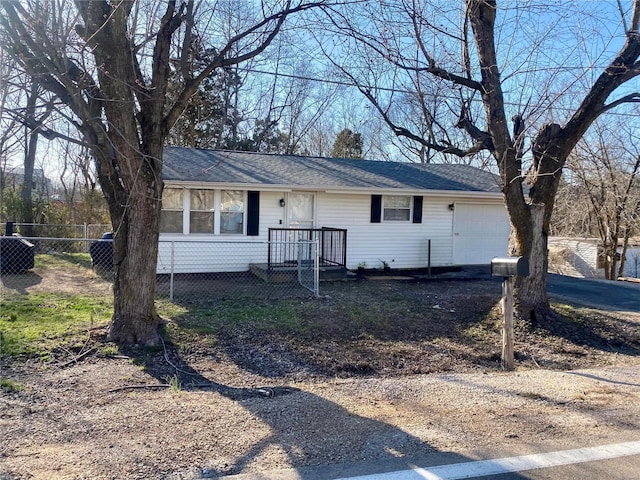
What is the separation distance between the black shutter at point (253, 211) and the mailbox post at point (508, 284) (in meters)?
8.08

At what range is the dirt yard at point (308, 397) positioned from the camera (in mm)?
3521

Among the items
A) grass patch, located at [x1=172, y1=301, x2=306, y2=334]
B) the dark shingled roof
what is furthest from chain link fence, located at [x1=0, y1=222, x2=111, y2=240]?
grass patch, located at [x1=172, y1=301, x2=306, y2=334]

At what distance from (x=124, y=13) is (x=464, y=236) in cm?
1246

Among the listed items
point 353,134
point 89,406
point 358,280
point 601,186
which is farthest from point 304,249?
point 353,134

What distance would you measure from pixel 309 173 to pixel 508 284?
923cm

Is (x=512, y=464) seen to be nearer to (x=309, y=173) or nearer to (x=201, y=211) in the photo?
(x=201, y=211)

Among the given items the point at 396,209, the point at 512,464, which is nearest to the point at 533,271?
the point at 512,464

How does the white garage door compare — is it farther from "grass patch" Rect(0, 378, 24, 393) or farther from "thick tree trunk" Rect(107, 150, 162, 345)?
"grass patch" Rect(0, 378, 24, 393)

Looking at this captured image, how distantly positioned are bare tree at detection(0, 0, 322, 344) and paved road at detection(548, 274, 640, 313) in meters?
8.97

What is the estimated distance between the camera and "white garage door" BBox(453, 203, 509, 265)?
15.8 m

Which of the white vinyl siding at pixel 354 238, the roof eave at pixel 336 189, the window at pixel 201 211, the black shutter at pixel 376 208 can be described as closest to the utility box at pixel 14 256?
the white vinyl siding at pixel 354 238

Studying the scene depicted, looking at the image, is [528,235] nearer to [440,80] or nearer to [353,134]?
[440,80]

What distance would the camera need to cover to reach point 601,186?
19984 millimetres

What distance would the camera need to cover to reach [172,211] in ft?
41.1
